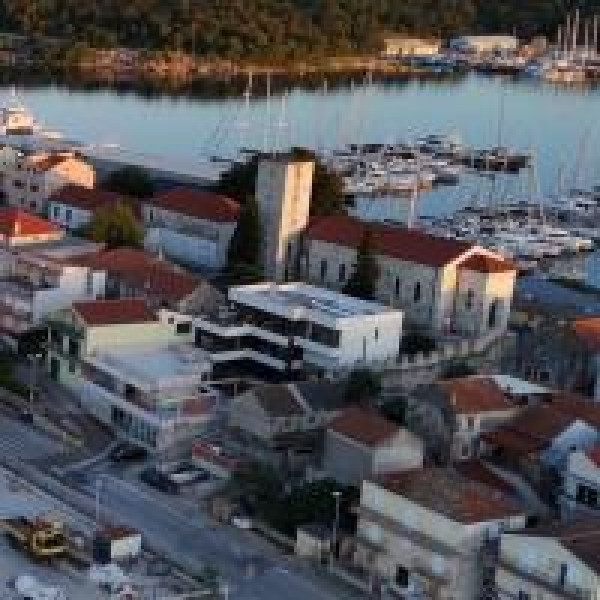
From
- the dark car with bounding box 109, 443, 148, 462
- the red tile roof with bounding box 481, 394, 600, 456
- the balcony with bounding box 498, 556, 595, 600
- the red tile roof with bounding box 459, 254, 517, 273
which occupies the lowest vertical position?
the dark car with bounding box 109, 443, 148, 462

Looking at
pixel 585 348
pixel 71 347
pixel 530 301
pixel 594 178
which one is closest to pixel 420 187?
pixel 594 178

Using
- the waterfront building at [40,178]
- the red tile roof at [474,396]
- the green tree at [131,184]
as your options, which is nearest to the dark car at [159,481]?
the red tile roof at [474,396]

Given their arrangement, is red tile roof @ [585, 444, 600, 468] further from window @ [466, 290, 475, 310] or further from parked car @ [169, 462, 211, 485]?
window @ [466, 290, 475, 310]

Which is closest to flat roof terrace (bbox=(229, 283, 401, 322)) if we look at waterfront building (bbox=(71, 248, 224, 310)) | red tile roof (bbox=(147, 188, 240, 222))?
waterfront building (bbox=(71, 248, 224, 310))

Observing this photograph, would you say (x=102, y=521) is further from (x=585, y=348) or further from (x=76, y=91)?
(x=76, y=91)

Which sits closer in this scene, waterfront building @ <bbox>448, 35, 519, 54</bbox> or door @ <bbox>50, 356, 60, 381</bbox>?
door @ <bbox>50, 356, 60, 381</bbox>

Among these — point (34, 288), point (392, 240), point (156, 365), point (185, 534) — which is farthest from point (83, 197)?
point (185, 534)
